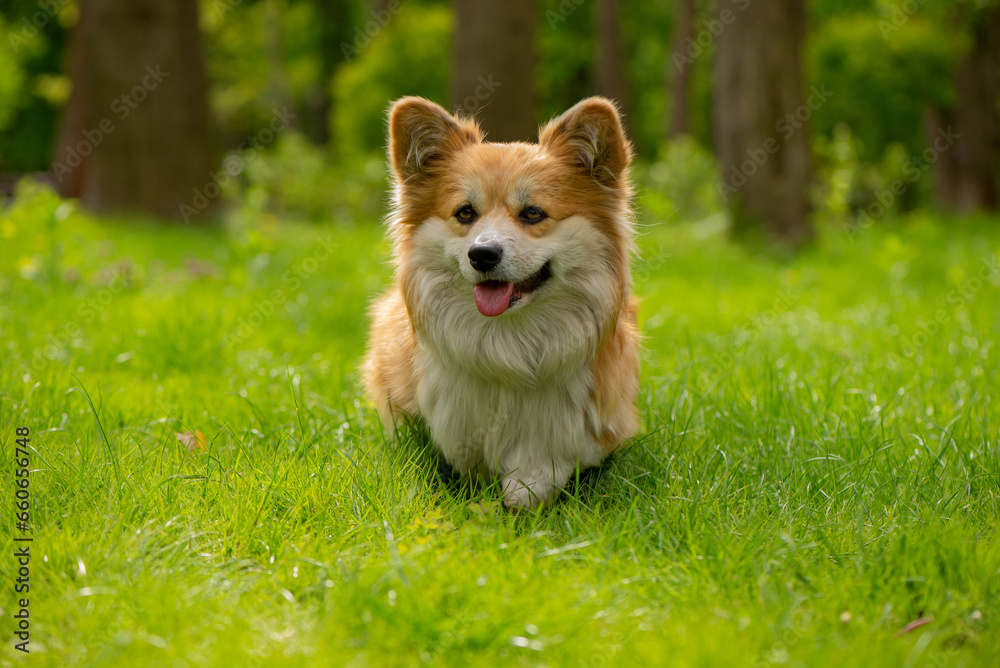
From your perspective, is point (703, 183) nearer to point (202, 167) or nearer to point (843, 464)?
point (202, 167)

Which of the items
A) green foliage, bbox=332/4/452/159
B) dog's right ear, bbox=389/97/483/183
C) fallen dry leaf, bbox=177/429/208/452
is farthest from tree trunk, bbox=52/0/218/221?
dog's right ear, bbox=389/97/483/183

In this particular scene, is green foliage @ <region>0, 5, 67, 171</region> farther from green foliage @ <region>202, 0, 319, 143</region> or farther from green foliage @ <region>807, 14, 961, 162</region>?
green foliage @ <region>807, 14, 961, 162</region>

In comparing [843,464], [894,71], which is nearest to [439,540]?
[843,464]

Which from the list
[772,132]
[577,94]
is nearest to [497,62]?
[772,132]

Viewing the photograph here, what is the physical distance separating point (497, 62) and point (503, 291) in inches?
205

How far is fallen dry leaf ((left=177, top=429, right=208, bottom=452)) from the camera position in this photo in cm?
304

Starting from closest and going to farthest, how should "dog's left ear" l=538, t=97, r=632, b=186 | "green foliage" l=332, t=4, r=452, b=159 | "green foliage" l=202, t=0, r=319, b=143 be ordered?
1. "dog's left ear" l=538, t=97, r=632, b=186
2. "green foliage" l=332, t=4, r=452, b=159
3. "green foliage" l=202, t=0, r=319, b=143

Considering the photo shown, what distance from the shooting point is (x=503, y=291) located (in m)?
2.83

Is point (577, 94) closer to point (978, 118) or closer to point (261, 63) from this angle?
point (978, 118)

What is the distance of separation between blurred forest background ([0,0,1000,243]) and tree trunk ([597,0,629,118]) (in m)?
0.05

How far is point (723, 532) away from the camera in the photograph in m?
2.54

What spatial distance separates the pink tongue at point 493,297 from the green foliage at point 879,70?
1140cm

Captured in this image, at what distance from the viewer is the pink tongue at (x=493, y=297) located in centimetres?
282

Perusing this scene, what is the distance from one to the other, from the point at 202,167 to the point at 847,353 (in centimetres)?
769
